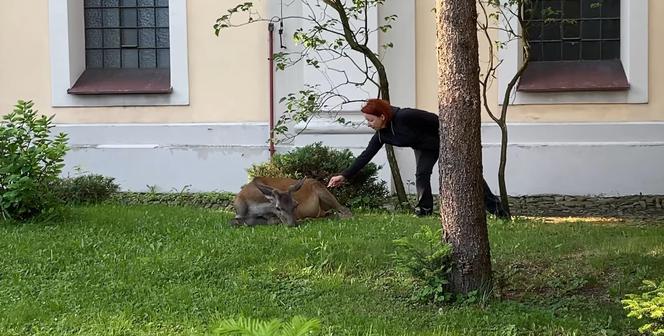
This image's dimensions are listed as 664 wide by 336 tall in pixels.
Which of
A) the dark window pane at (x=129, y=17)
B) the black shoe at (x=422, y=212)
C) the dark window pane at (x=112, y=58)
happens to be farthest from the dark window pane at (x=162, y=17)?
the black shoe at (x=422, y=212)

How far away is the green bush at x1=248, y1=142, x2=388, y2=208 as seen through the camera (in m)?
9.98

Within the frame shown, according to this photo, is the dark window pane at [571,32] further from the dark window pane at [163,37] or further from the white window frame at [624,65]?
the dark window pane at [163,37]

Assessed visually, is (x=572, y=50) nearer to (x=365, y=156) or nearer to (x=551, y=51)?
(x=551, y=51)

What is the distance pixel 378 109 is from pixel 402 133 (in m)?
0.38

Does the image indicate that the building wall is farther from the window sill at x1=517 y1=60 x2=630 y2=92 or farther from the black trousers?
the black trousers

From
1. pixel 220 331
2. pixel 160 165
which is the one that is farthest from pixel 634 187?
pixel 220 331

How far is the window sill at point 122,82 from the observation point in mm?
13297

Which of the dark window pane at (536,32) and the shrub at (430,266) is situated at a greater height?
the dark window pane at (536,32)

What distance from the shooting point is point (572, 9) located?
1277 centimetres

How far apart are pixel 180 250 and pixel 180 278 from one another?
80cm

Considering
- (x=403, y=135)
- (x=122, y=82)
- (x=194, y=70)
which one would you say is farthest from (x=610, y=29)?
(x=122, y=82)

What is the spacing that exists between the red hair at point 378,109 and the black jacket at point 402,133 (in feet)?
0.27

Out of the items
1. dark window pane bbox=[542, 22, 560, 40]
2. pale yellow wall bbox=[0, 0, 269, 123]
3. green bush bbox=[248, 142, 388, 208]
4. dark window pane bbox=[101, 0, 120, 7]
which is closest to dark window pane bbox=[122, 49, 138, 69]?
dark window pane bbox=[101, 0, 120, 7]

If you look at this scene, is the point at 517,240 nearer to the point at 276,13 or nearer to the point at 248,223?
the point at 248,223
